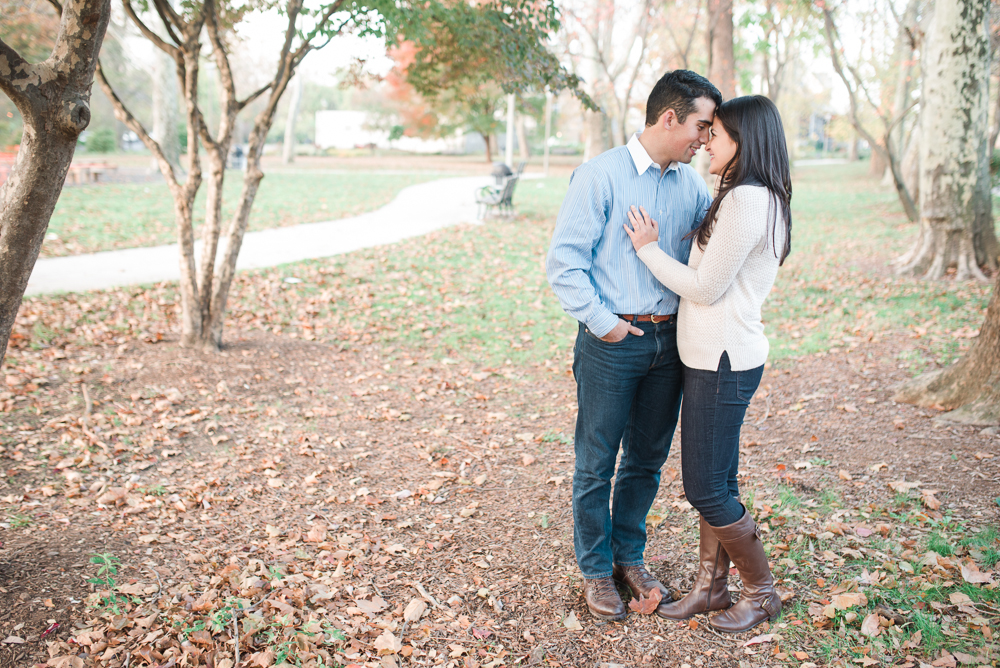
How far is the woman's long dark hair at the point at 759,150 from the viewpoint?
2.47 meters

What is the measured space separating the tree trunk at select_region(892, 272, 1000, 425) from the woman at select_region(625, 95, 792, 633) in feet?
8.53

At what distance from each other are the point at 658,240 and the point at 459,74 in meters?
4.46

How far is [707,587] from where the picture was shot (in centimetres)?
302

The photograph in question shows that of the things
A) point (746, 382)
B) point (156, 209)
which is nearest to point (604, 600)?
point (746, 382)

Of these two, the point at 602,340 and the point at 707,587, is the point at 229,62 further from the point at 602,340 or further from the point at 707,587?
the point at 707,587

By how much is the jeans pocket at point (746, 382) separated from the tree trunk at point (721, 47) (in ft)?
45.9

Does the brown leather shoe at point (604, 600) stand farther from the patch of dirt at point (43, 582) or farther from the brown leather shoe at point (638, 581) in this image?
the patch of dirt at point (43, 582)

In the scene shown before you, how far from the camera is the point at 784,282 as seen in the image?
990cm

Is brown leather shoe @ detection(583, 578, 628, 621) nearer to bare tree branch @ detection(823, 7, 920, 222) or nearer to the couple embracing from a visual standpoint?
the couple embracing

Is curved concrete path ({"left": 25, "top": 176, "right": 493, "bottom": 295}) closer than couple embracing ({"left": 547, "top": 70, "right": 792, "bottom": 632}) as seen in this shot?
No

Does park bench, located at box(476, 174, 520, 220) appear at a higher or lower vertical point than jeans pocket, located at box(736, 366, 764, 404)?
higher

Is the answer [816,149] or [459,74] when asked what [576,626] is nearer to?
[459,74]

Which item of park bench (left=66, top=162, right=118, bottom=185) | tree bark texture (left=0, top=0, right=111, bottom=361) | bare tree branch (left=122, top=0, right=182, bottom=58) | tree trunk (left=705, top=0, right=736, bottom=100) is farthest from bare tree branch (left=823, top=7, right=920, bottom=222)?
park bench (left=66, top=162, right=118, bottom=185)

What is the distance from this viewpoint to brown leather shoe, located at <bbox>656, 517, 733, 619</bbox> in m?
2.99
